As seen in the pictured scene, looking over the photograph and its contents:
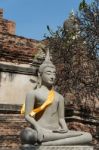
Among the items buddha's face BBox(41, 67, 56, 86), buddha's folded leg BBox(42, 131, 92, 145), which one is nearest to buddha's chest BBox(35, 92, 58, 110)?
buddha's face BBox(41, 67, 56, 86)

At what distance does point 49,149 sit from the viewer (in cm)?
658

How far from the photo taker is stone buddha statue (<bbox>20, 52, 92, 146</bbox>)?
666cm

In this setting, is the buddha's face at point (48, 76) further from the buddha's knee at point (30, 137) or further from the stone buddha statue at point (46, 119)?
the buddha's knee at point (30, 137)

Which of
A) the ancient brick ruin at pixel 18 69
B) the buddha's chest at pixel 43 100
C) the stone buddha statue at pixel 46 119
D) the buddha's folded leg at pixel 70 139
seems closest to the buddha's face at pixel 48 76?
the stone buddha statue at pixel 46 119

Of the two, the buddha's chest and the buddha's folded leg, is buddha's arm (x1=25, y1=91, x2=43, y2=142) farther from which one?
the buddha's folded leg

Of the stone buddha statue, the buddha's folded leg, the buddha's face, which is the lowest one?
the buddha's folded leg

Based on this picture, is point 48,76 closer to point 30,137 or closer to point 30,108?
point 30,108

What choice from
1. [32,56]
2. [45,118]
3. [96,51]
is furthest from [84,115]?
[45,118]

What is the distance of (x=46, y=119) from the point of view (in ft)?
23.1

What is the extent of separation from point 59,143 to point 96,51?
6.70m

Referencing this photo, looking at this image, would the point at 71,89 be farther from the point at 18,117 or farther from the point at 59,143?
the point at 59,143

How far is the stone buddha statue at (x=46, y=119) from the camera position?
262 inches

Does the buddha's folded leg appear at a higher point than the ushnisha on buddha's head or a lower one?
lower

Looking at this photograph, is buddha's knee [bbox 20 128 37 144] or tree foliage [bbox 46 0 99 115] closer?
buddha's knee [bbox 20 128 37 144]
